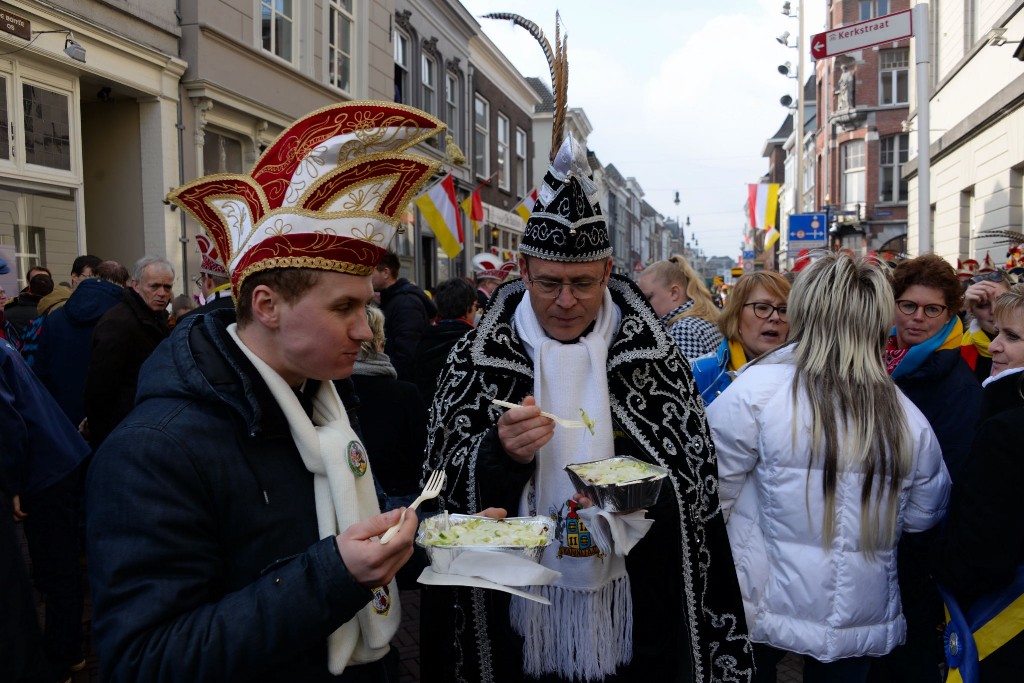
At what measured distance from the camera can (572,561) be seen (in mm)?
2133

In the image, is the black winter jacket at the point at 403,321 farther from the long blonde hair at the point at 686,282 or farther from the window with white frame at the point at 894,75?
the window with white frame at the point at 894,75

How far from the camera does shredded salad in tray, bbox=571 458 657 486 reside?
5.99 feet

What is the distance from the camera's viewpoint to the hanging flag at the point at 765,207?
67.4 feet

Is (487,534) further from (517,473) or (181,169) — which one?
(181,169)

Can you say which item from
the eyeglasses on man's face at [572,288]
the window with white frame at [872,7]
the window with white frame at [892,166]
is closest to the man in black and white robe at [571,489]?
the eyeglasses on man's face at [572,288]

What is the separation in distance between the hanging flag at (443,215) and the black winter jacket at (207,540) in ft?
33.2

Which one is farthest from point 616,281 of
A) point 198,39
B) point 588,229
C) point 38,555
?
point 198,39

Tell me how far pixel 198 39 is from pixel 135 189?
2135mm

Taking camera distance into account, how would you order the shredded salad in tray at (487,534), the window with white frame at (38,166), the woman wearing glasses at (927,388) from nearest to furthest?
1. the shredded salad in tray at (487,534)
2. the woman wearing glasses at (927,388)
3. the window with white frame at (38,166)

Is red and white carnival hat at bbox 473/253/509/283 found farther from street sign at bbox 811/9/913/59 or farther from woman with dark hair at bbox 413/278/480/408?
woman with dark hair at bbox 413/278/480/408

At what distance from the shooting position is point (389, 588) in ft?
5.54

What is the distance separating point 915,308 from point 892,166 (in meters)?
33.1

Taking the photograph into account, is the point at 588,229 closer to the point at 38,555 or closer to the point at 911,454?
the point at 911,454

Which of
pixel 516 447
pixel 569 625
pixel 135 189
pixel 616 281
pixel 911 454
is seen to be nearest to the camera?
pixel 516 447
